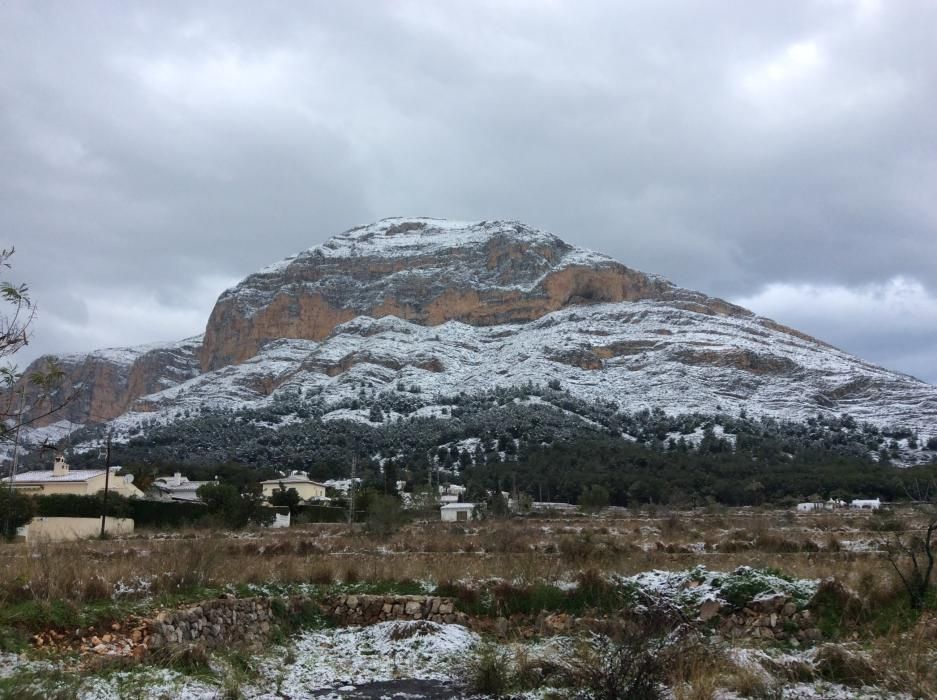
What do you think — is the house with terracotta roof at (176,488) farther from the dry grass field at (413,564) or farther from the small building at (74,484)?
the dry grass field at (413,564)

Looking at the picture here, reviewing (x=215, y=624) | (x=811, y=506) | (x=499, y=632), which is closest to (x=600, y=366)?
(x=811, y=506)

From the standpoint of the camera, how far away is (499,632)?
11703 millimetres

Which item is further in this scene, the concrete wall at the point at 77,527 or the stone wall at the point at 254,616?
the concrete wall at the point at 77,527

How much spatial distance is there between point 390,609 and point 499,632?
1981 millimetres

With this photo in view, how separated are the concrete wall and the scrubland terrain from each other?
25.1m

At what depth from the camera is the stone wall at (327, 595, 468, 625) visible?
40.8 ft

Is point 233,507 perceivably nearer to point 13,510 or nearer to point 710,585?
point 13,510

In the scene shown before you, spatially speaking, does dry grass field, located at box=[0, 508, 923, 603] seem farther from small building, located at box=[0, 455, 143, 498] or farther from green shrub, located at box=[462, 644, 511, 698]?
small building, located at box=[0, 455, 143, 498]

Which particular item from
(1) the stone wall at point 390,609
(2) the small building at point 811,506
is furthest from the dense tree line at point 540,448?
(1) the stone wall at point 390,609

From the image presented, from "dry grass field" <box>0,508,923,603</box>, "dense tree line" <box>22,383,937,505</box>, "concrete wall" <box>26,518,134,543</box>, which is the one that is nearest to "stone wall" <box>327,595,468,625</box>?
"dry grass field" <box>0,508,923,603</box>

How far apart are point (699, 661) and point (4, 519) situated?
3272cm

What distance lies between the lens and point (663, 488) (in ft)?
199

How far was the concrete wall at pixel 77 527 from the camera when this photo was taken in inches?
1403

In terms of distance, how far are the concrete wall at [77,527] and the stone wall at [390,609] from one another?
26400 mm
